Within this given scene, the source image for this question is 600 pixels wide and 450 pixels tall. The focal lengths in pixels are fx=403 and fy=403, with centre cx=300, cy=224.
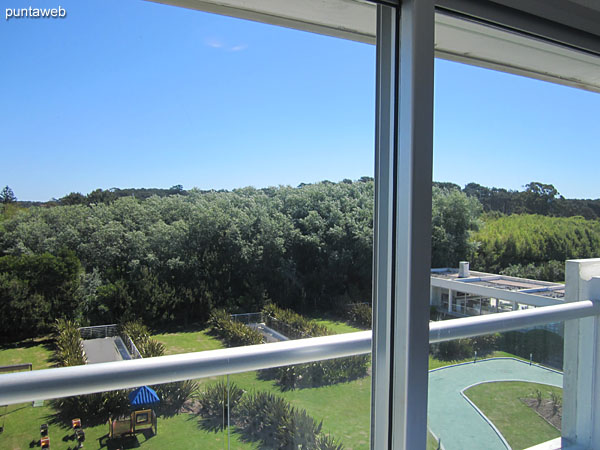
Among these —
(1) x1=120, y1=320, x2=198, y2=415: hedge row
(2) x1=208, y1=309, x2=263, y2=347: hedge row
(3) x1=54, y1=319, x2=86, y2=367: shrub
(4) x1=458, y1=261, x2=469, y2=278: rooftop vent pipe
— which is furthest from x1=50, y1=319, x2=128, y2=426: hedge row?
(4) x1=458, y1=261, x2=469, y2=278: rooftop vent pipe

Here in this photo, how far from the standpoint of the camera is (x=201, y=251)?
1.60 m

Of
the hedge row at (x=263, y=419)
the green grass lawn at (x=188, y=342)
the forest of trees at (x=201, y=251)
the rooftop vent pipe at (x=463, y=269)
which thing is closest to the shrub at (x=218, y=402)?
the hedge row at (x=263, y=419)

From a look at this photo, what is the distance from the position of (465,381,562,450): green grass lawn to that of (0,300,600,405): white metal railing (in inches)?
15.0

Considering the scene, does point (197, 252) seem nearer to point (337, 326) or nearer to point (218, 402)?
point (218, 402)

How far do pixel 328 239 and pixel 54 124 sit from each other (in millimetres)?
1125

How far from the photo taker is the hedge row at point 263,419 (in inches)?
59.2

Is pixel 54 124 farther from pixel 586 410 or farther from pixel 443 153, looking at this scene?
pixel 586 410

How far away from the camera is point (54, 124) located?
135 centimetres

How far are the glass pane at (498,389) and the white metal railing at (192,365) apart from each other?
11cm

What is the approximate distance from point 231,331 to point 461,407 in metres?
1.24

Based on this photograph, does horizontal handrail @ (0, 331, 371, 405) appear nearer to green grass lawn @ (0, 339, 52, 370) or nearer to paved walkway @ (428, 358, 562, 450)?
green grass lawn @ (0, 339, 52, 370)

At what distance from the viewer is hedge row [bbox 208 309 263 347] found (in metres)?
1.58

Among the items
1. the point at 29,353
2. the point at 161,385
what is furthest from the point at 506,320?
the point at 29,353

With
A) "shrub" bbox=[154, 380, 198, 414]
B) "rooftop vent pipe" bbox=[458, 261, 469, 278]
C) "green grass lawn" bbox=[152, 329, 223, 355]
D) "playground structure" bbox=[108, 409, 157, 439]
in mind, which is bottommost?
"playground structure" bbox=[108, 409, 157, 439]
